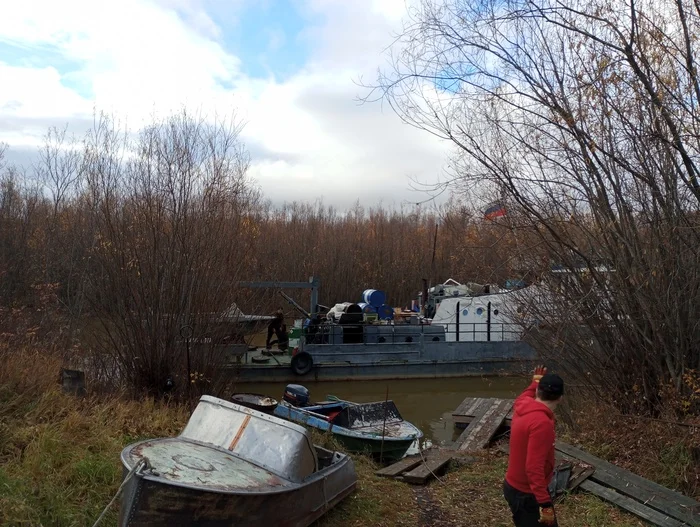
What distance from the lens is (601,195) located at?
7.86 m

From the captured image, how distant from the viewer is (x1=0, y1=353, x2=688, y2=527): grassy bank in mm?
5840

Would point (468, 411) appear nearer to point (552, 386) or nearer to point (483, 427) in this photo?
point (483, 427)

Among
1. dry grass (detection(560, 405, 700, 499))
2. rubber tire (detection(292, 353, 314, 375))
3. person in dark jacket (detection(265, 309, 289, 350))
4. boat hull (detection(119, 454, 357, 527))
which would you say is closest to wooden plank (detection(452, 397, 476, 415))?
dry grass (detection(560, 405, 700, 499))

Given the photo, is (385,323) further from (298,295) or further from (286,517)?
(286,517)

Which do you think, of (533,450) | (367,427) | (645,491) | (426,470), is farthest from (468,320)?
(533,450)

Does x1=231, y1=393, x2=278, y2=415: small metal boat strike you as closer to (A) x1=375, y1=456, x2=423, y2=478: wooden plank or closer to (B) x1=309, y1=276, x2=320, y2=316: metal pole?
(A) x1=375, y1=456, x2=423, y2=478: wooden plank

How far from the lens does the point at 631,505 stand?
6.22 m

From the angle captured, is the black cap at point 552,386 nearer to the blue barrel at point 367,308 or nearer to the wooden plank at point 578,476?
the wooden plank at point 578,476

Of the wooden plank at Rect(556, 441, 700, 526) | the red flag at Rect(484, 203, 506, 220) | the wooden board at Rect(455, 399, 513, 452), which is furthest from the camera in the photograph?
the wooden board at Rect(455, 399, 513, 452)

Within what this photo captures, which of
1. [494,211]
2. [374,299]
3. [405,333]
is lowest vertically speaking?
[405,333]

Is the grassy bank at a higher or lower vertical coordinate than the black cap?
lower

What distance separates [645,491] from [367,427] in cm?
524

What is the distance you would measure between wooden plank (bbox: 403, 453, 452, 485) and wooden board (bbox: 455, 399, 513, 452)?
4.76 ft

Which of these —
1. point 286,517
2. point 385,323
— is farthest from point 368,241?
point 286,517
